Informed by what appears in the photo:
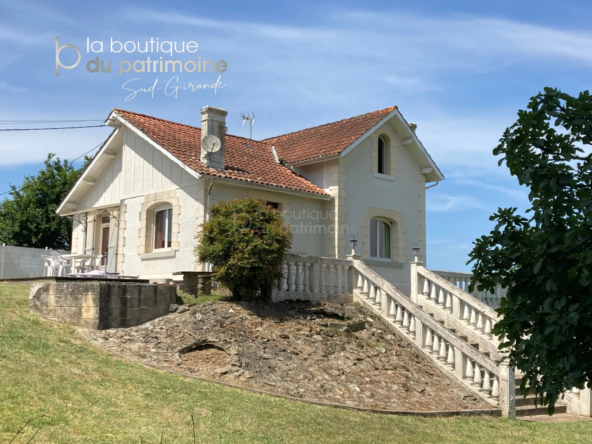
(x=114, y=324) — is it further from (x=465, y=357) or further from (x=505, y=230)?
(x=505, y=230)

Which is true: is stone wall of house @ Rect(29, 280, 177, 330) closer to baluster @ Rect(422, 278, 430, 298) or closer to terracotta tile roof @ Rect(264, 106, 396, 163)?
baluster @ Rect(422, 278, 430, 298)

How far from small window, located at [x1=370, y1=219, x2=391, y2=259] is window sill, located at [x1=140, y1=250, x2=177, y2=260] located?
6.82 metres

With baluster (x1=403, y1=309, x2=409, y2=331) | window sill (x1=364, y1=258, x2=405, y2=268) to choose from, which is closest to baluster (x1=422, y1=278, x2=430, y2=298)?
baluster (x1=403, y1=309, x2=409, y2=331)

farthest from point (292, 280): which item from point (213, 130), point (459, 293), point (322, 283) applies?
point (213, 130)

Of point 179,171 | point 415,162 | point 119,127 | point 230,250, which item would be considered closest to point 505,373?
point 230,250

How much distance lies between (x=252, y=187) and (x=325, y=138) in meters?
4.76

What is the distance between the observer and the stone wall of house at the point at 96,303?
13875 mm

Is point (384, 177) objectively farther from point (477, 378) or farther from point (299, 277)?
point (477, 378)

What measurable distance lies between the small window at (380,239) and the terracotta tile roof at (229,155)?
2518 mm

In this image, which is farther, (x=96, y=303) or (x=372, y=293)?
(x=372, y=293)

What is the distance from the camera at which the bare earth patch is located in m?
11.9

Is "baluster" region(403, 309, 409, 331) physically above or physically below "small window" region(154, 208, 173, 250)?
below

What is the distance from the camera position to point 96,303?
13.8 m

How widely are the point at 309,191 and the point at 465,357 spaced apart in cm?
798
